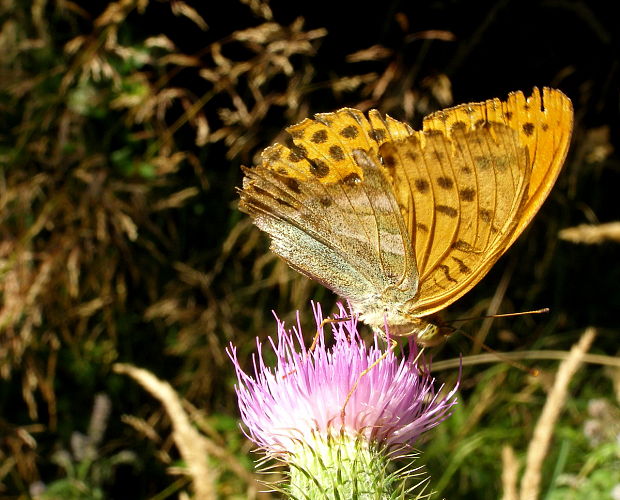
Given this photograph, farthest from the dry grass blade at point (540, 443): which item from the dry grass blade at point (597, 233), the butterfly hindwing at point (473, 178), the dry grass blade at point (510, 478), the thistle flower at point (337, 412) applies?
the dry grass blade at point (597, 233)

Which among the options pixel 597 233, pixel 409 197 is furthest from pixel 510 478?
pixel 597 233

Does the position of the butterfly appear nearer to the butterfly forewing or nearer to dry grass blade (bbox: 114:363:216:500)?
the butterfly forewing

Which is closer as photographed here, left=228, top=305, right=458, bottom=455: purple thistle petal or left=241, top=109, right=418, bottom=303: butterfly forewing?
left=228, top=305, right=458, bottom=455: purple thistle petal

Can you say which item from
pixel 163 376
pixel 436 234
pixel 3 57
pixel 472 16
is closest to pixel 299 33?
pixel 472 16

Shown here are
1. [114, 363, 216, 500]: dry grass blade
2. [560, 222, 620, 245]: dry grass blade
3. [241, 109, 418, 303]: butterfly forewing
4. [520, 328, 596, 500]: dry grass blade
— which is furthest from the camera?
[560, 222, 620, 245]: dry grass blade

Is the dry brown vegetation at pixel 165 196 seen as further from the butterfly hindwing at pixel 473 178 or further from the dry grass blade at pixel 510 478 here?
the butterfly hindwing at pixel 473 178

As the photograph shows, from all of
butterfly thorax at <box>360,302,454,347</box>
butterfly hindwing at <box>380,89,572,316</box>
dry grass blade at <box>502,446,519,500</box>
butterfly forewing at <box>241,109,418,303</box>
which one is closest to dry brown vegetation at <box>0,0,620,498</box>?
dry grass blade at <box>502,446,519,500</box>
